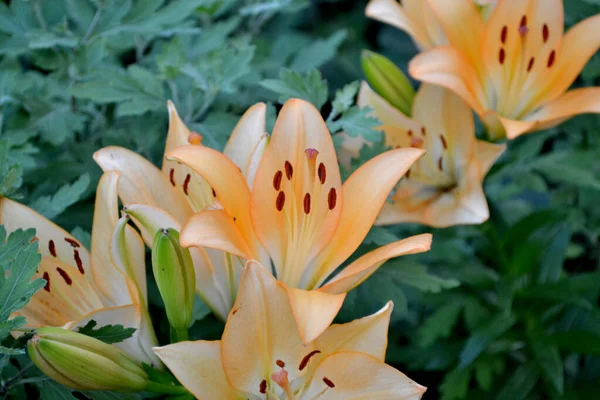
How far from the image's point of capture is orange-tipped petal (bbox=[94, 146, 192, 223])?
0.83 meters

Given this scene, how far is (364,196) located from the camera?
79cm

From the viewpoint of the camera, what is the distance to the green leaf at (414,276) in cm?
98

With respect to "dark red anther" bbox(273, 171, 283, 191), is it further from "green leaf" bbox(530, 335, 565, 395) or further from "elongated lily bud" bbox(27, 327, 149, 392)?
"green leaf" bbox(530, 335, 565, 395)

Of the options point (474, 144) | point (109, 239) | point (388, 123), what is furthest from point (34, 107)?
point (474, 144)

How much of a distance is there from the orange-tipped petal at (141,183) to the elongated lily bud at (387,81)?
15.5 inches

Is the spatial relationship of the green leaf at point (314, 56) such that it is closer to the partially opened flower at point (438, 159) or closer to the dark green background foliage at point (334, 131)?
the dark green background foliage at point (334, 131)

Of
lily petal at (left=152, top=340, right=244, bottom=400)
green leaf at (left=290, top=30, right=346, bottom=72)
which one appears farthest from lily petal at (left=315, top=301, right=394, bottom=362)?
green leaf at (left=290, top=30, right=346, bottom=72)

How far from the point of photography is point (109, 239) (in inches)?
31.6

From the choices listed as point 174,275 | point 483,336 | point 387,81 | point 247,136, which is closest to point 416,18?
point 387,81

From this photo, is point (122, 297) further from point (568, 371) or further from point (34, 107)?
point (568, 371)

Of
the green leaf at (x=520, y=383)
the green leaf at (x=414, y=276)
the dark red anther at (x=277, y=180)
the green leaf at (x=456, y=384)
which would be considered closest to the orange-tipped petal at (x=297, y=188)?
the dark red anther at (x=277, y=180)

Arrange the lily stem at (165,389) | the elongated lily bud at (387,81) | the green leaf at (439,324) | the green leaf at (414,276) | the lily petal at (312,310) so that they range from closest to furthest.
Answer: the lily petal at (312,310) → the lily stem at (165,389) → the green leaf at (414,276) → the elongated lily bud at (387,81) → the green leaf at (439,324)

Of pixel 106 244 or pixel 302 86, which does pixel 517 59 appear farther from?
pixel 106 244

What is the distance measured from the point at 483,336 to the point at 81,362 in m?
0.71
